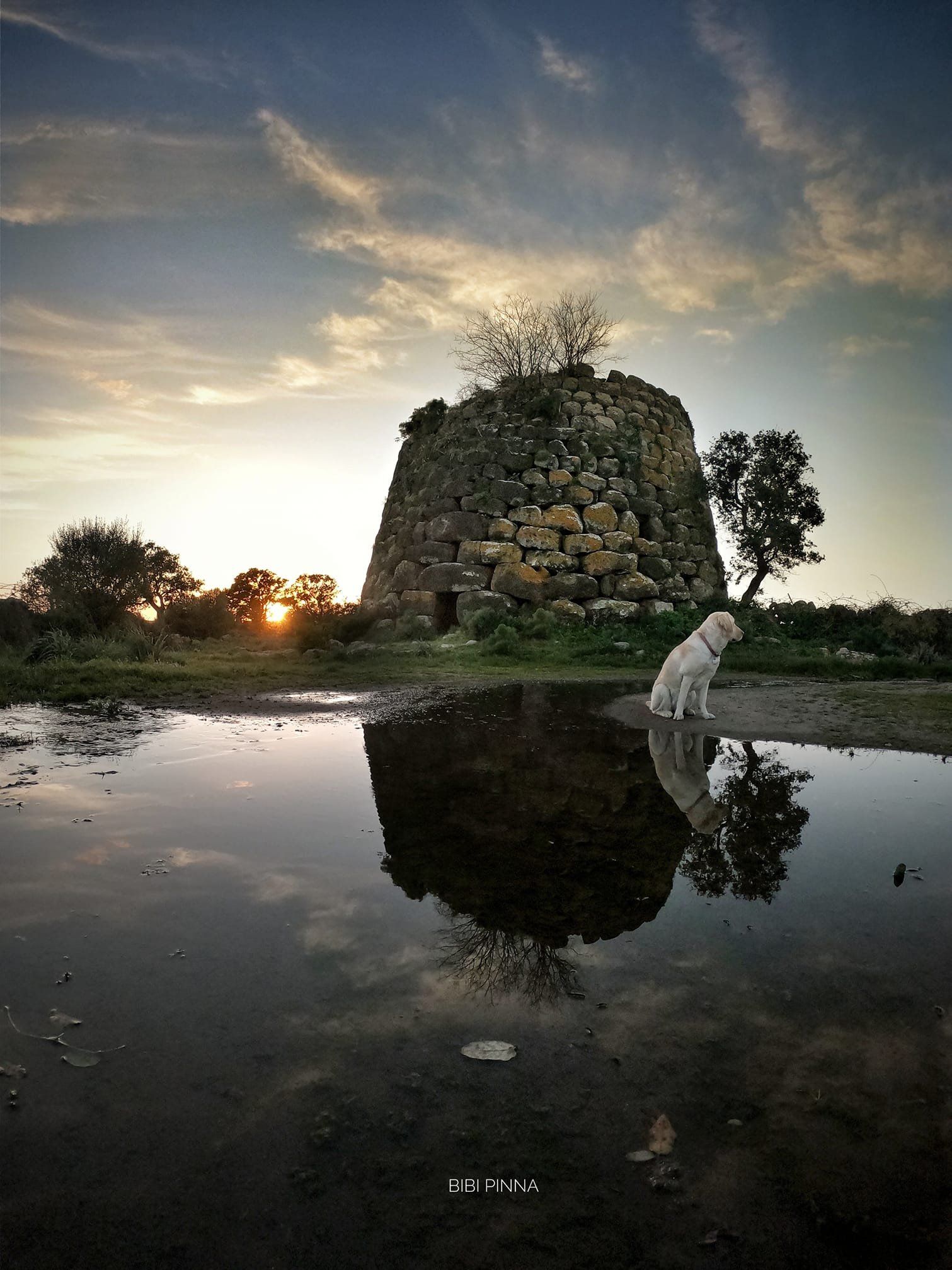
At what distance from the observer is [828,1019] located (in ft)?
7.00

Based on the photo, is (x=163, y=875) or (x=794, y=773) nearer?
(x=163, y=875)

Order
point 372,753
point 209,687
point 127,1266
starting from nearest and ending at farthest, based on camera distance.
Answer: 1. point 127,1266
2. point 372,753
3. point 209,687

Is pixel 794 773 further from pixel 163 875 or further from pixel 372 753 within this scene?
pixel 163 875

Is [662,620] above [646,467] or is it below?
below

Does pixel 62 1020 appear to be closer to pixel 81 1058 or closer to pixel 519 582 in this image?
pixel 81 1058

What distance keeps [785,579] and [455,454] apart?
1045 cm

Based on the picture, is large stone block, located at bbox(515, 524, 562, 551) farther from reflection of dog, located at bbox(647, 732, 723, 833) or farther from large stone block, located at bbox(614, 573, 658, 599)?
reflection of dog, located at bbox(647, 732, 723, 833)

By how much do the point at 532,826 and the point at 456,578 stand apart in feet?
45.7

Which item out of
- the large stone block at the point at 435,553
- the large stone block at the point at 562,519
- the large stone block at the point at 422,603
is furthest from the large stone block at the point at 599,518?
the large stone block at the point at 422,603

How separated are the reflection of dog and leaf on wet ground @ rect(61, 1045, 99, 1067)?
123 inches

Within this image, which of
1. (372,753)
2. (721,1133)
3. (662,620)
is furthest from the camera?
(662,620)

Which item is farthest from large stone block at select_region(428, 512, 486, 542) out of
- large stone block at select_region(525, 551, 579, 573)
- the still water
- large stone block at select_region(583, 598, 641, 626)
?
the still water

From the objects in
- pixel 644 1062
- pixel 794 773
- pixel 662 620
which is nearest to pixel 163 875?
pixel 644 1062

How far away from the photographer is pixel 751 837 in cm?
386
